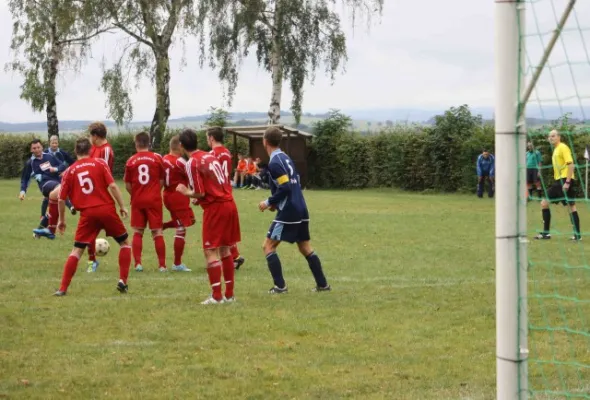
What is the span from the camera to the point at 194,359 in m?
7.44

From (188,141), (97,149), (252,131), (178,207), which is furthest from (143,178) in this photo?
(252,131)

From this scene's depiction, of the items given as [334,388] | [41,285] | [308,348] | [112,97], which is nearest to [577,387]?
[334,388]

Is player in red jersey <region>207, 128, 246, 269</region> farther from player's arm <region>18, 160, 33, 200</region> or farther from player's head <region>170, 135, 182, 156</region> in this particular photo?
player's arm <region>18, 160, 33, 200</region>

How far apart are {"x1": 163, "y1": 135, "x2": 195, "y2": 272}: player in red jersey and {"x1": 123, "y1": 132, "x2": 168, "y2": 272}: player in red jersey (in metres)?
0.20

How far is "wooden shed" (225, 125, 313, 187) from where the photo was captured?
128 ft

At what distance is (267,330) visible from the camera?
8.54m

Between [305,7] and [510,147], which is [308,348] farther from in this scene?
[305,7]

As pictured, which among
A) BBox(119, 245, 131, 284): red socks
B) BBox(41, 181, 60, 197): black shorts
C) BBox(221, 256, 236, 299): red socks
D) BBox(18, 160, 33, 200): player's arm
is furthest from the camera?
BBox(18, 160, 33, 200): player's arm

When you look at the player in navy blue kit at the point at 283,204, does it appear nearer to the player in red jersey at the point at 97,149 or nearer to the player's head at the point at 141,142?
the player in red jersey at the point at 97,149

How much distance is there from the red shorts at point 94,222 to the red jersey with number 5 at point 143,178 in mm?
1987

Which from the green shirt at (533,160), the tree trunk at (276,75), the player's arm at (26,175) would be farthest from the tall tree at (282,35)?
the green shirt at (533,160)

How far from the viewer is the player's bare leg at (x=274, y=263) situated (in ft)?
34.3

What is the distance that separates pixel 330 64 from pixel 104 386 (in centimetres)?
3596

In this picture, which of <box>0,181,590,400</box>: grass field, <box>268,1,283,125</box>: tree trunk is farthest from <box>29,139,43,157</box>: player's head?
<box>268,1,283,125</box>: tree trunk
